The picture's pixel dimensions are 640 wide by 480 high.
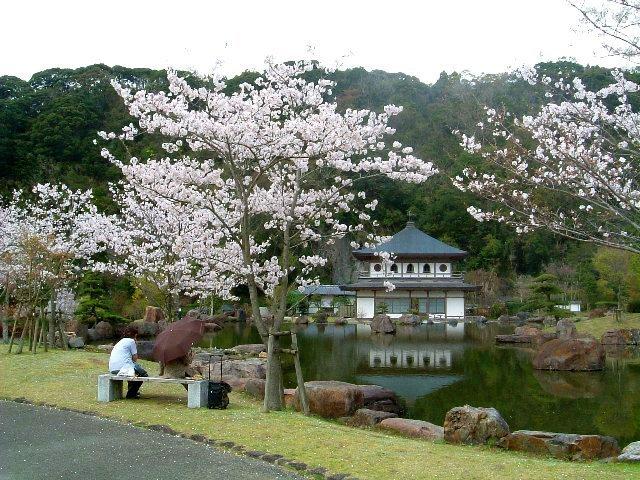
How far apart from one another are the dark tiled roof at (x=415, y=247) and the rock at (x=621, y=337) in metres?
16.7

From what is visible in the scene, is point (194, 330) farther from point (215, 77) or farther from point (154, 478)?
point (154, 478)

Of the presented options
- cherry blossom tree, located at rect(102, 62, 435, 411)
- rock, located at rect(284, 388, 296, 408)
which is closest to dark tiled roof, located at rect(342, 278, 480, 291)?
rock, located at rect(284, 388, 296, 408)

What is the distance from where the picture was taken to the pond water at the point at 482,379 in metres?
12.7

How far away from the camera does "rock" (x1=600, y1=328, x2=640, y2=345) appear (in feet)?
89.9

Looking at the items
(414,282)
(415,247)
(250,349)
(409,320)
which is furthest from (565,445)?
(415,247)

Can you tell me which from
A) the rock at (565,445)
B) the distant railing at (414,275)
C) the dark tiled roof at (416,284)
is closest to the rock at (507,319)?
the dark tiled roof at (416,284)

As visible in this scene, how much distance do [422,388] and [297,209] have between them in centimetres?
649

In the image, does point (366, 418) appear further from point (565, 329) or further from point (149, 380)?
point (565, 329)

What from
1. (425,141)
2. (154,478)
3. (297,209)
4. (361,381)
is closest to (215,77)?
(297,209)

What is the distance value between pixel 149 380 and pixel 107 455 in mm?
3054

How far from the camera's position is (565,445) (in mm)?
8914

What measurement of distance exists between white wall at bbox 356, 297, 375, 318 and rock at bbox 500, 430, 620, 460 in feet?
111

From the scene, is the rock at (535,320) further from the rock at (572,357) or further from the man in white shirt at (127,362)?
the man in white shirt at (127,362)

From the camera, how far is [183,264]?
51.2 feet
